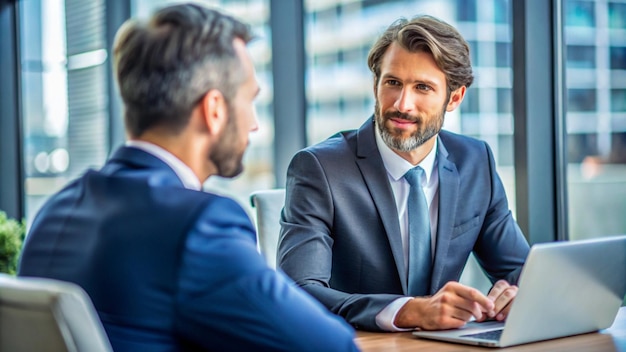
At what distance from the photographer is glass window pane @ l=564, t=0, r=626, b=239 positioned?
3033 mm

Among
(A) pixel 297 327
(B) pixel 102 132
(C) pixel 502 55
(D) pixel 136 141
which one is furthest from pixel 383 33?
(B) pixel 102 132

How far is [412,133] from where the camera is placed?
95.7 inches

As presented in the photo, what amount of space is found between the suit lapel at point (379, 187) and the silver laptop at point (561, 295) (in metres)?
0.42

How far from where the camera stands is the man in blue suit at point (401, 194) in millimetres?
2330

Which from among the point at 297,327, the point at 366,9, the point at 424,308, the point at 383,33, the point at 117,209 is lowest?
the point at 424,308

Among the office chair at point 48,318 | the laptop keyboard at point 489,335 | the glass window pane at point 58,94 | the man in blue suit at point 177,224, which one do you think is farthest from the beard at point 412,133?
the glass window pane at point 58,94

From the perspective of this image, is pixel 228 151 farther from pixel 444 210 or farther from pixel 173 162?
pixel 444 210

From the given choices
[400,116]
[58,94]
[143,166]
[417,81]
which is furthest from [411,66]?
[58,94]

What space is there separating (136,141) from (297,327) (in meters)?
0.41

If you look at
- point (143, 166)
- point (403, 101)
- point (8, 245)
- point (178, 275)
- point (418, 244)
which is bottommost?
point (8, 245)

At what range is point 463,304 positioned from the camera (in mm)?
1865

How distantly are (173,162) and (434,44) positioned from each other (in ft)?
4.19

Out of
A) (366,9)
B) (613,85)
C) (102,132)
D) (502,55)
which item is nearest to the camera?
(613,85)

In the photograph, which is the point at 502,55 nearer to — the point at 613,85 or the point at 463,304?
the point at 613,85
